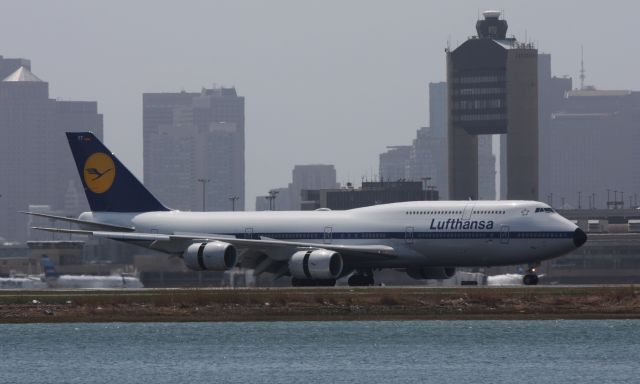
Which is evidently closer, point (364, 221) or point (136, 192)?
point (364, 221)

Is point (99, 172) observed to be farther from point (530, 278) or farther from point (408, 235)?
point (530, 278)

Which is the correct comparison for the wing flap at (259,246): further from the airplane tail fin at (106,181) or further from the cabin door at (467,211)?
the cabin door at (467,211)

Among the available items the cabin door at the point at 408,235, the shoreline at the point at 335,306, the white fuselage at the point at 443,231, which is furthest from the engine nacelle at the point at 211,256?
the shoreline at the point at 335,306

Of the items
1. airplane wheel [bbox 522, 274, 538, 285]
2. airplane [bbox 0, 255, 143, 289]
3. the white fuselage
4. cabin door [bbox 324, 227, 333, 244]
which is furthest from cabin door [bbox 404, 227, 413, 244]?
airplane [bbox 0, 255, 143, 289]

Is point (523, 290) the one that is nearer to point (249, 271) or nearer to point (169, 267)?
point (249, 271)

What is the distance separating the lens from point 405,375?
64562 millimetres

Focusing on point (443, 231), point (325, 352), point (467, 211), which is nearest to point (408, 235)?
point (443, 231)

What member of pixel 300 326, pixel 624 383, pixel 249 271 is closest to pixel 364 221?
pixel 249 271

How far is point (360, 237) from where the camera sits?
107 meters

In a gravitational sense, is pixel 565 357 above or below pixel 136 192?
below

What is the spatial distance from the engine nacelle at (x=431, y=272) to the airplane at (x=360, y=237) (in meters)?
0.07

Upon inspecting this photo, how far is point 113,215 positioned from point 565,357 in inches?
2069

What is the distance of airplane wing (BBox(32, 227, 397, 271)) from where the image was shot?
106312mm

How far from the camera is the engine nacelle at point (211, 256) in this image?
10650 cm
